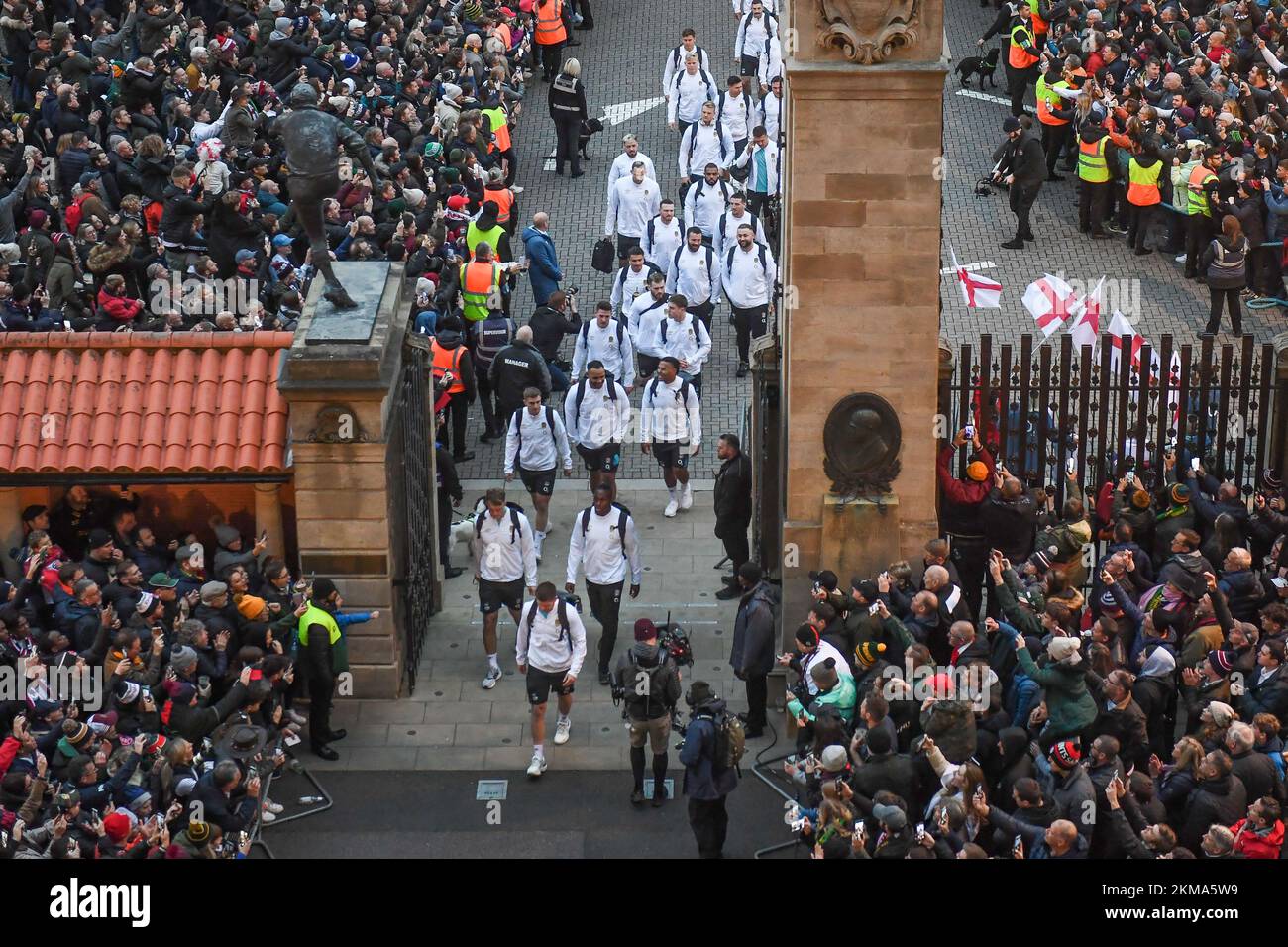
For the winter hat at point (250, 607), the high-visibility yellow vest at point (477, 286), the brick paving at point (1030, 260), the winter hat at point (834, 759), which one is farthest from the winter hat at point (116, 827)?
the brick paving at point (1030, 260)

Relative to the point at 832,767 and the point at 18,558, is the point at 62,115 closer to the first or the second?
the point at 18,558

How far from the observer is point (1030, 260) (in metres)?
32.7

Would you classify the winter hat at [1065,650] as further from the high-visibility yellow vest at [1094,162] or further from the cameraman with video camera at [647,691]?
the high-visibility yellow vest at [1094,162]

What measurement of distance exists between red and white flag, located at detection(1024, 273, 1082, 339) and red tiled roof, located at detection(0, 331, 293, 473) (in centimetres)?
820

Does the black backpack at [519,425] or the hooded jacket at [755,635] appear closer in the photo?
the hooded jacket at [755,635]

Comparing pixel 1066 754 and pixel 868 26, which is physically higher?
pixel 868 26

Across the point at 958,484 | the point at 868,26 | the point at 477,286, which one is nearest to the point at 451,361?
the point at 477,286

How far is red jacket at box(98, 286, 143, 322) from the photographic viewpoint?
26.1m

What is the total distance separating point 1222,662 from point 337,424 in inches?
322

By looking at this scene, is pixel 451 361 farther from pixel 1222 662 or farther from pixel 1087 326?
pixel 1222 662

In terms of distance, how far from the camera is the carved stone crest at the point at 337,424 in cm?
2209

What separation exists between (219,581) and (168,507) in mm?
1692

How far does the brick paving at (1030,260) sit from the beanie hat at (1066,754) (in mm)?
11660

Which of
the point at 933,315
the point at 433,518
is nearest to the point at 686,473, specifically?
the point at 433,518
